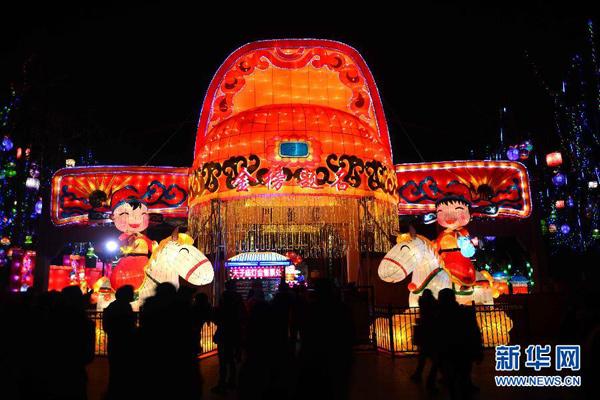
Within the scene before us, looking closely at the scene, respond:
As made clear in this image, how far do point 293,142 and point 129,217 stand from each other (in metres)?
3.67

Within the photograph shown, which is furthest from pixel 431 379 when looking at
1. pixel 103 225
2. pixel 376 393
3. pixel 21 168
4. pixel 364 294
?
pixel 21 168

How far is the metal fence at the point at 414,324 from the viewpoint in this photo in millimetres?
8250

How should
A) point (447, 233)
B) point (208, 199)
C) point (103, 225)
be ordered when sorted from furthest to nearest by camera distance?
point (103, 225)
point (447, 233)
point (208, 199)

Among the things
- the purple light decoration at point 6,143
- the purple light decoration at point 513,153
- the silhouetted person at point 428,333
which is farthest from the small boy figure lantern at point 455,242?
the purple light decoration at point 6,143

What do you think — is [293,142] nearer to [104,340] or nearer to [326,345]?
[326,345]

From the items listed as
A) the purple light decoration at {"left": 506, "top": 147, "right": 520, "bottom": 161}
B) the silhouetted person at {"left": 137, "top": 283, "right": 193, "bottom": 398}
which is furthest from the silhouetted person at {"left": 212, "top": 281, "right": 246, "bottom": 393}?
the purple light decoration at {"left": 506, "top": 147, "right": 520, "bottom": 161}

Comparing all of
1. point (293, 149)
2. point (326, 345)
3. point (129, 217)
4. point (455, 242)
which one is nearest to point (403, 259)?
point (455, 242)

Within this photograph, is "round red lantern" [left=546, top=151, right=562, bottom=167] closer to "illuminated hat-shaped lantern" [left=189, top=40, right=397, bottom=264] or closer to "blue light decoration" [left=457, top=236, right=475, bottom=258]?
"blue light decoration" [left=457, top=236, right=475, bottom=258]

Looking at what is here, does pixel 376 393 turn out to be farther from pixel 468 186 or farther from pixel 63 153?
pixel 63 153

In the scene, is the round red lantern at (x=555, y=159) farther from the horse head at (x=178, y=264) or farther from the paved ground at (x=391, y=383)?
the horse head at (x=178, y=264)

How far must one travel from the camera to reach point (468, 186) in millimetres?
10750

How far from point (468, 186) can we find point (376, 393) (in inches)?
256

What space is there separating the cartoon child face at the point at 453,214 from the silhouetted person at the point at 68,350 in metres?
6.92

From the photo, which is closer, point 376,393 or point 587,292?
point 587,292
